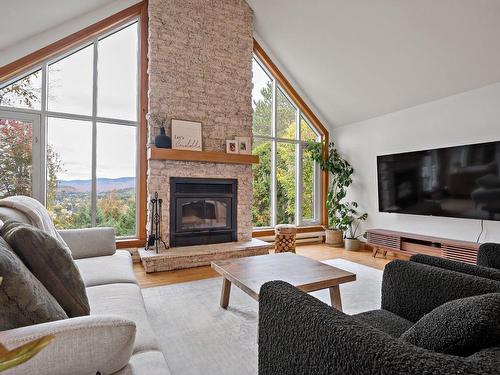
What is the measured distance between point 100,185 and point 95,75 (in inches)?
61.6

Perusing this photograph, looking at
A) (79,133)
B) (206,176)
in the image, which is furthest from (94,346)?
(79,133)

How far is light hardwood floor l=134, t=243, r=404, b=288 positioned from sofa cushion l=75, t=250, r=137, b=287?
86 centimetres

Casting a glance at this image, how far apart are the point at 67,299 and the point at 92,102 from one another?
3.67 m

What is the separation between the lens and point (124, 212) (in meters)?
4.17

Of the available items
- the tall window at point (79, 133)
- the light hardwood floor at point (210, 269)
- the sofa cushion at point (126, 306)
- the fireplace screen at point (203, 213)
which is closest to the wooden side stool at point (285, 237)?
the light hardwood floor at point (210, 269)

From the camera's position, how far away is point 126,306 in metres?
1.48

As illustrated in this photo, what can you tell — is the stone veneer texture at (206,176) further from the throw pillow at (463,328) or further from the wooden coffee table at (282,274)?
the throw pillow at (463,328)

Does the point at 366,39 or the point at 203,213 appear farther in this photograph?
the point at 203,213

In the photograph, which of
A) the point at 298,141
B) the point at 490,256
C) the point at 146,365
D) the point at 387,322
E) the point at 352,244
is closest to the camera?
the point at 146,365

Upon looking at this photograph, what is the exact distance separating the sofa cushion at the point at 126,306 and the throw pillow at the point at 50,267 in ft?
0.62

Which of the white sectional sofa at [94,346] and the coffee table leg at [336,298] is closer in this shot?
the white sectional sofa at [94,346]

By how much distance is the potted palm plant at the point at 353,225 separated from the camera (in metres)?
5.02

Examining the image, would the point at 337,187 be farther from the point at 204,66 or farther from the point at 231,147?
the point at 204,66

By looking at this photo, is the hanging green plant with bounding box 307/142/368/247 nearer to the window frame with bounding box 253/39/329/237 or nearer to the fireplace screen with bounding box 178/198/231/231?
the window frame with bounding box 253/39/329/237
